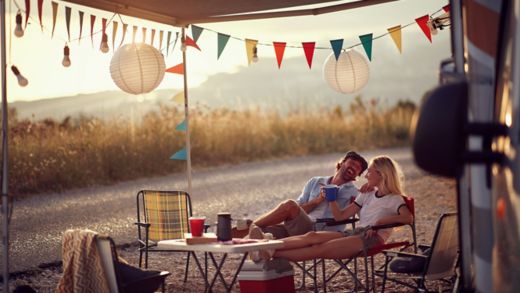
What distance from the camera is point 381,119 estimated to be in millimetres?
22312

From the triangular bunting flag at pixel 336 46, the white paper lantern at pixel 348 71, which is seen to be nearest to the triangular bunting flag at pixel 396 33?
the white paper lantern at pixel 348 71

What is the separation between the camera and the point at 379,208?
21.1 ft

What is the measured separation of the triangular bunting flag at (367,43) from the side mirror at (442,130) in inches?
250

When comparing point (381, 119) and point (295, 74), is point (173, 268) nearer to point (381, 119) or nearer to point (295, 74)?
point (381, 119)

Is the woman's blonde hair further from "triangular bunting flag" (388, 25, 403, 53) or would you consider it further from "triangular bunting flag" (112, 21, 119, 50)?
"triangular bunting flag" (112, 21, 119, 50)

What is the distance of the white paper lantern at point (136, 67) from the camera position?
7.39 metres

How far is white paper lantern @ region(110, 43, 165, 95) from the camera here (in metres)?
7.39

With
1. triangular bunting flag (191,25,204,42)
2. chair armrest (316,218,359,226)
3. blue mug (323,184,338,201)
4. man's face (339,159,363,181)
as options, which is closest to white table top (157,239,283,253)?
chair armrest (316,218,359,226)

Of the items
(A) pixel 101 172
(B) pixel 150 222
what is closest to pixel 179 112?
(A) pixel 101 172

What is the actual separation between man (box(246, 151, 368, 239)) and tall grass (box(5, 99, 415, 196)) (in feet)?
26.4

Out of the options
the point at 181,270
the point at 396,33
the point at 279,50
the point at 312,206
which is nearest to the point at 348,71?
the point at 396,33

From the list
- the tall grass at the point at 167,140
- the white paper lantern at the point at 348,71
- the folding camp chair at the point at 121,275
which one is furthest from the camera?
the tall grass at the point at 167,140

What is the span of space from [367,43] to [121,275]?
4.07 metres

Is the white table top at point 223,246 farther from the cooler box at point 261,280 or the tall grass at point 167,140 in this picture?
the tall grass at point 167,140
